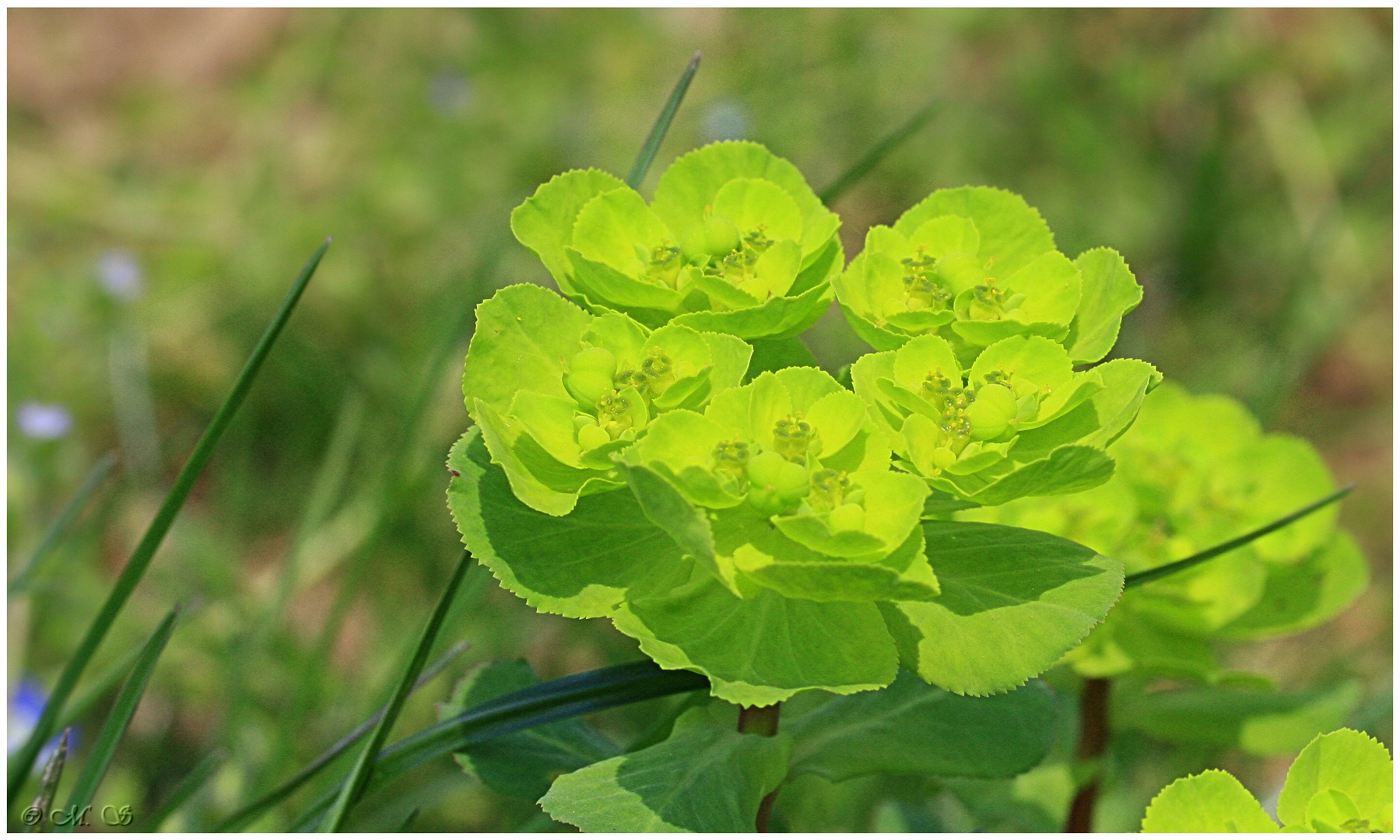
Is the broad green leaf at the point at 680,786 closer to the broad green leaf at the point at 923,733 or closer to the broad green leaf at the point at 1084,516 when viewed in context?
the broad green leaf at the point at 923,733

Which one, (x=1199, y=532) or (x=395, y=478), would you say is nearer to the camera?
(x=1199, y=532)

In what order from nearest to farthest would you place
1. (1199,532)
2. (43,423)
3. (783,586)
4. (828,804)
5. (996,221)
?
(783,586) → (996,221) → (1199,532) → (828,804) → (43,423)

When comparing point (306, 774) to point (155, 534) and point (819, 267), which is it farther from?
point (819, 267)

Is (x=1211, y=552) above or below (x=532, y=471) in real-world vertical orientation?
below

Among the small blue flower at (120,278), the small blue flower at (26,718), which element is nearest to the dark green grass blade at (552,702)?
the small blue flower at (26,718)

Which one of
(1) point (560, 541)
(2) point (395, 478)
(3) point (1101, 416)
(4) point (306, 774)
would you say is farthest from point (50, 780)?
(3) point (1101, 416)

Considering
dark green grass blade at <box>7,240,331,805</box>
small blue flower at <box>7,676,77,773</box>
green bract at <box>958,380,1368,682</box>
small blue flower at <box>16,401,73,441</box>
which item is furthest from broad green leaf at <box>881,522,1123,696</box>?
small blue flower at <box>16,401,73,441</box>

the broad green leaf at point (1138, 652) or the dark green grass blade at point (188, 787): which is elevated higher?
the dark green grass blade at point (188, 787)
